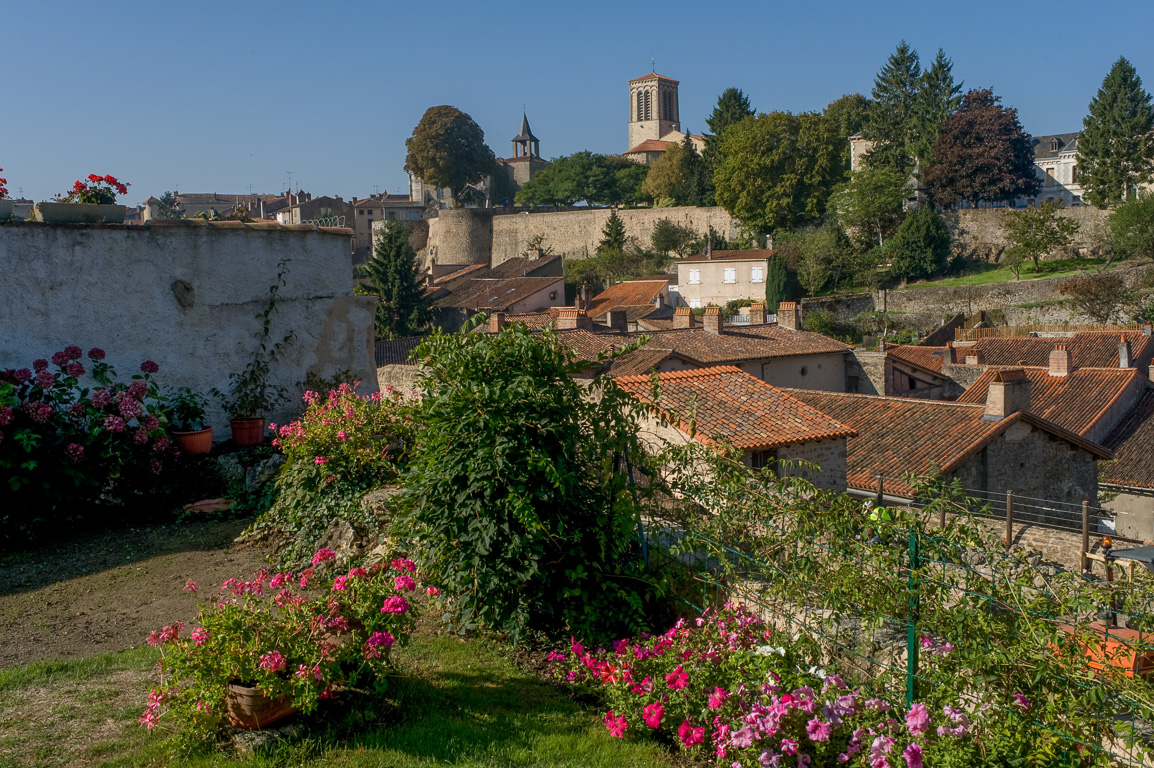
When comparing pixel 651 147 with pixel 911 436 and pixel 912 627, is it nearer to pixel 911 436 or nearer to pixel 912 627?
pixel 911 436

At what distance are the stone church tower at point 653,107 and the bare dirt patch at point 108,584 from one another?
117382mm

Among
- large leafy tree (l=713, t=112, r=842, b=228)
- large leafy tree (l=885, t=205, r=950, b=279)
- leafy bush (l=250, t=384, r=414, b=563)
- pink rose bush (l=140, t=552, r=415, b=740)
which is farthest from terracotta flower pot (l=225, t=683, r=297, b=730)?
large leafy tree (l=713, t=112, r=842, b=228)

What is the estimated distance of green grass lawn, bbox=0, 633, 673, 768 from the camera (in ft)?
14.3

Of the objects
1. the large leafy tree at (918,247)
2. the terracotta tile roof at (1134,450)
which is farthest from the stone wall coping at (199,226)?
the large leafy tree at (918,247)

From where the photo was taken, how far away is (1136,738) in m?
3.78

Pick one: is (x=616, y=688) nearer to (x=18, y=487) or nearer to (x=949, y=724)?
(x=949, y=724)

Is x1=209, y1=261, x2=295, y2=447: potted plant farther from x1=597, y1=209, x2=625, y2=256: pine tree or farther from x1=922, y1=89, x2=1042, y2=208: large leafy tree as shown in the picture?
x1=597, y1=209, x2=625, y2=256: pine tree

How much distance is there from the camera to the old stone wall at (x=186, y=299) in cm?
848

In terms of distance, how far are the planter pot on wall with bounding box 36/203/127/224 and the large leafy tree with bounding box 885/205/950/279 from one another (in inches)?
2157

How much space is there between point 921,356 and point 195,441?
89.3 feet

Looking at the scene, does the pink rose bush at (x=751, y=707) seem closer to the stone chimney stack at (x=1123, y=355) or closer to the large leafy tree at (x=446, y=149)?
the stone chimney stack at (x=1123, y=355)

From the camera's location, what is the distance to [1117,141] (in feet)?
210

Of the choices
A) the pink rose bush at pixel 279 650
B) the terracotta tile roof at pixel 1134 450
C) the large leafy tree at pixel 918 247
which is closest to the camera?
the pink rose bush at pixel 279 650

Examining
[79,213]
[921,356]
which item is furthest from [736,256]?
[79,213]
